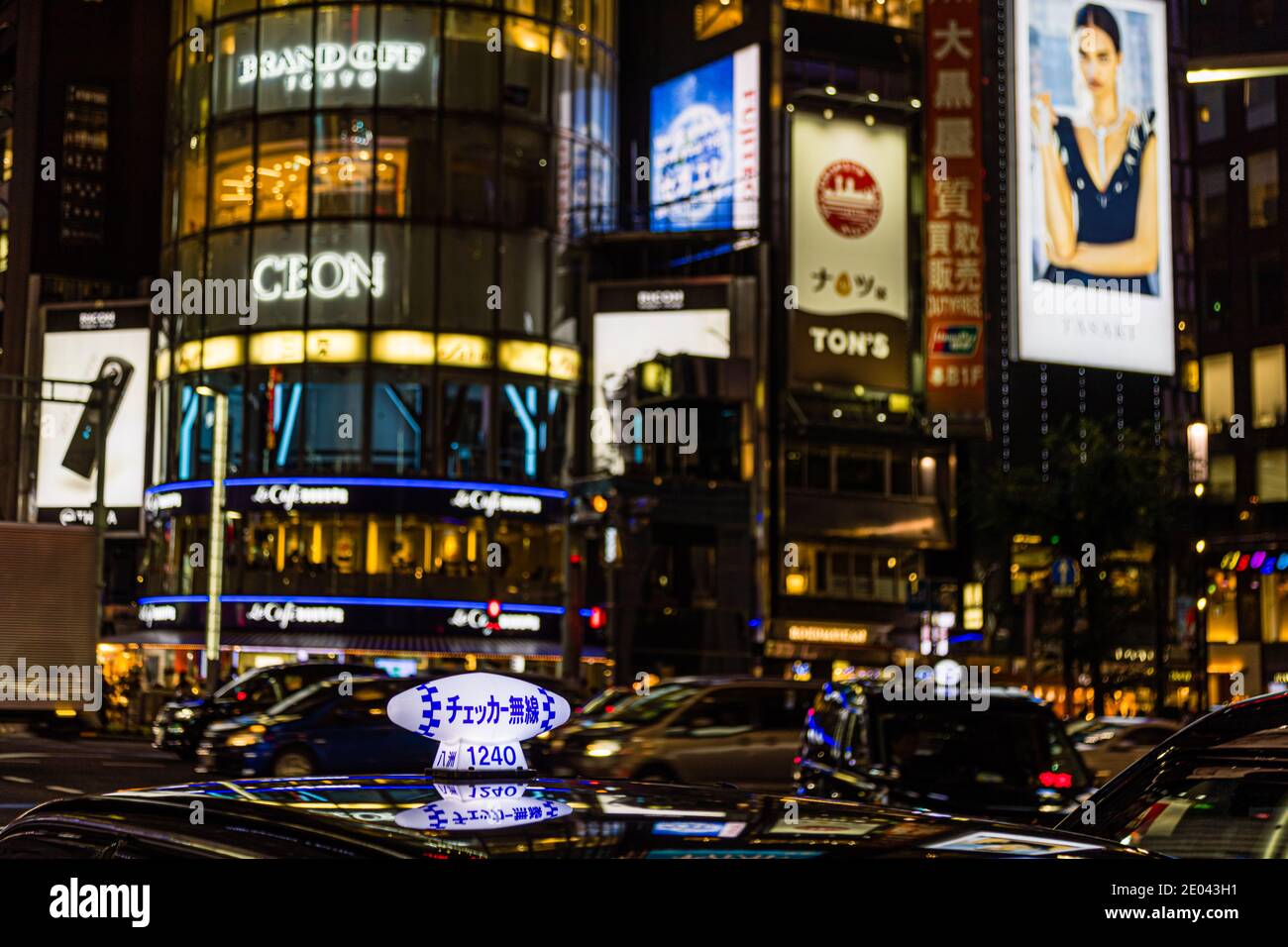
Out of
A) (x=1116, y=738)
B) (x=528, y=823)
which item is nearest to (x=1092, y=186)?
(x=1116, y=738)

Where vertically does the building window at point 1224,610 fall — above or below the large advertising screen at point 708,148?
below

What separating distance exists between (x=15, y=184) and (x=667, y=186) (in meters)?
23.1

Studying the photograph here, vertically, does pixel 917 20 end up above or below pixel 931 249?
above

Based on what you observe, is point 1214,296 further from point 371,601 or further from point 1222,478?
point 371,601

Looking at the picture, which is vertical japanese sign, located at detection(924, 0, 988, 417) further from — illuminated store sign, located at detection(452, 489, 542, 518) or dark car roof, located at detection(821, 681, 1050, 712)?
dark car roof, located at detection(821, 681, 1050, 712)

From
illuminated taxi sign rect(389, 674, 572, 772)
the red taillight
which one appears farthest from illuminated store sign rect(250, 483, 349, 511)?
illuminated taxi sign rect(389, 674, 572, 772)

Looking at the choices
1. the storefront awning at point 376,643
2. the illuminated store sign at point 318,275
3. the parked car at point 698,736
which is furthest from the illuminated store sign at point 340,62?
the parked car at point 698,736

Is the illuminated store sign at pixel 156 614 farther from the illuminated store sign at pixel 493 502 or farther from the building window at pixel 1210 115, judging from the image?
the building window at pixel 1210 115

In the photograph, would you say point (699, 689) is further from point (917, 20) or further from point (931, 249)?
point (917, 20)

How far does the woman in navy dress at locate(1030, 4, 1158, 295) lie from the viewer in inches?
1665

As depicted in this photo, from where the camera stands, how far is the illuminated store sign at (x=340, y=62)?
53.2 meters
